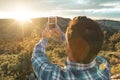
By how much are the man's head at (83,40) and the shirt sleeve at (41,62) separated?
188 mm

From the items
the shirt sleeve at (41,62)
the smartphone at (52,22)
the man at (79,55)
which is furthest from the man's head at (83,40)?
the smartphone at (52,22)

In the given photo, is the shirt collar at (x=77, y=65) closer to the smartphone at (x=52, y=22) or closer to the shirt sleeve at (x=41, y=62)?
the shirt sleeve at (x=41, y=62)

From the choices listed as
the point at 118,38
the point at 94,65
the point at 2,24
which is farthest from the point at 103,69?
the point at 2,24

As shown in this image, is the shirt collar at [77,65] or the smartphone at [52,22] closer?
the shirt collar at [77,65]

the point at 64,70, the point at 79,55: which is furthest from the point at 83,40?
the point at 64,70

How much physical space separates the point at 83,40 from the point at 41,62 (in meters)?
0.35

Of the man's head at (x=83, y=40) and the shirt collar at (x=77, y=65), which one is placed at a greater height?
the man's head at (x=83, y=40)

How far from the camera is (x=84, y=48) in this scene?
7.13ft

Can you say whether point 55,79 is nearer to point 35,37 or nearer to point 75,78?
point 75,78

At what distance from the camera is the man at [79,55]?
2.17 m

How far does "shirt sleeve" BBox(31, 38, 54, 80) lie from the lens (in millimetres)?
2250

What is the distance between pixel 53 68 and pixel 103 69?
0.43 meters

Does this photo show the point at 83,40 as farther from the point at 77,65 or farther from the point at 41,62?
the point at 41,62

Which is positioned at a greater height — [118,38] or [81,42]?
[81,42]
